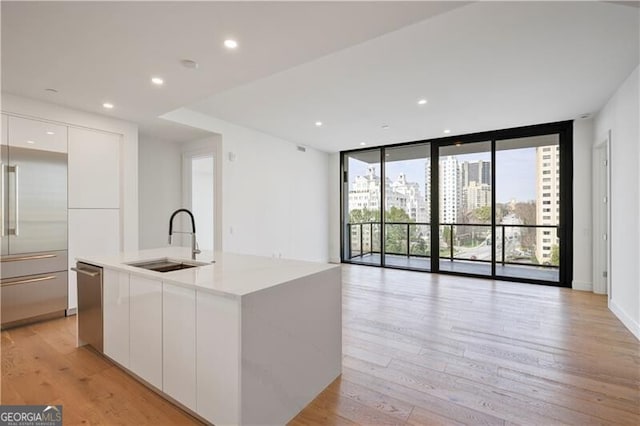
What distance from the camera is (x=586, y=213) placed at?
4.90 m

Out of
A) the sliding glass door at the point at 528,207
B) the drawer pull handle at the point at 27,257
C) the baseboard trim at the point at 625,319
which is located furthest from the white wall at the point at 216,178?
the baseboard trim at the point at 625,319

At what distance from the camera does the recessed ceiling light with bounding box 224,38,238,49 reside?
7.38 feet

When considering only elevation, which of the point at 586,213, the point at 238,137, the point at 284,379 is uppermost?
the point at 238,137

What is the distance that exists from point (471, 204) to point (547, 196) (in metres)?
1.22

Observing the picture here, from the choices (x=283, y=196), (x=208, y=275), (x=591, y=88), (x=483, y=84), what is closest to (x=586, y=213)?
(x=591, y=88)

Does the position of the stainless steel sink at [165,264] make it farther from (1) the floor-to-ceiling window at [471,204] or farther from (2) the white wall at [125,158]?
(1) the floor-to-ceiling window at [471,204]

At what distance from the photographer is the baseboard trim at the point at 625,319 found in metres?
3.07

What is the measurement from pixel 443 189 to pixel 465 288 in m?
2.17

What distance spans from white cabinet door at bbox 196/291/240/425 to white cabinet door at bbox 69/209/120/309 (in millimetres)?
2733

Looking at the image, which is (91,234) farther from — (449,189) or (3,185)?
(449,189)

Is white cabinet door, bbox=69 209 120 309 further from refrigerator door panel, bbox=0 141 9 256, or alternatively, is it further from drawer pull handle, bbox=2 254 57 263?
refrigerator door panel, bbox=0 141 9 256

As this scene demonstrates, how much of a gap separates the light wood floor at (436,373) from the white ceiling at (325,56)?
2542 mm

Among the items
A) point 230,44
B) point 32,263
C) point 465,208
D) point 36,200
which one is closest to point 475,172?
point 465,208

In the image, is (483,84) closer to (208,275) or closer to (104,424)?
(208,275)
